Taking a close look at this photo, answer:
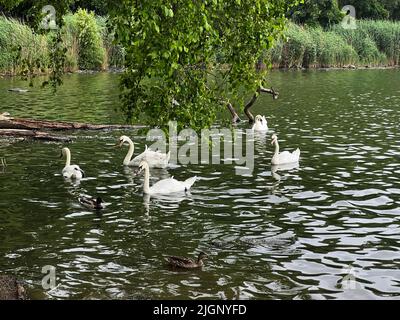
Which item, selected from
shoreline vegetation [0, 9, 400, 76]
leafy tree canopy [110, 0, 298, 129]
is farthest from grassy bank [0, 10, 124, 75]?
leafy tree canopy [110, 0, 298, 129]

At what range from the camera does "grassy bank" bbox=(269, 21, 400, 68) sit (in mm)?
61531

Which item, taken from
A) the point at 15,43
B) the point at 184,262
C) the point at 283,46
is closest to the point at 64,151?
the point at 184,262

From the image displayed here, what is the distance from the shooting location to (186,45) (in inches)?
484

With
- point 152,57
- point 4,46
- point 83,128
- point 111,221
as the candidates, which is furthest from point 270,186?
point 4,46

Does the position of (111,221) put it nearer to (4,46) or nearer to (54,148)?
(54,148)

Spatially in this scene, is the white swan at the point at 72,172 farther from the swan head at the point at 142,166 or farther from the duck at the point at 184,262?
the duck at the point at 184,262

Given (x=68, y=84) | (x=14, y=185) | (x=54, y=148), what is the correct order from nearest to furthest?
(x=14, y=185) → (x=54, y=148) → (x=68, y=84)

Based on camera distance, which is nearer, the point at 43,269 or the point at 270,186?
the point at 43,269

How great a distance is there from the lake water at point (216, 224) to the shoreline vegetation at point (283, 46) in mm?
20955

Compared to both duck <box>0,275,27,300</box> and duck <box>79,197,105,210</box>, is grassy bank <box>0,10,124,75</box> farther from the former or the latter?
duck <box>0,275,27,300</box>

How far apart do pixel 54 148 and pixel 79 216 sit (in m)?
8.01

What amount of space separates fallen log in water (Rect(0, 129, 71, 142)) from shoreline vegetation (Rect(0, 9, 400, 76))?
1802cm

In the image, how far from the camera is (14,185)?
17.5m

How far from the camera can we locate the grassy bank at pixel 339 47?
202 feet
